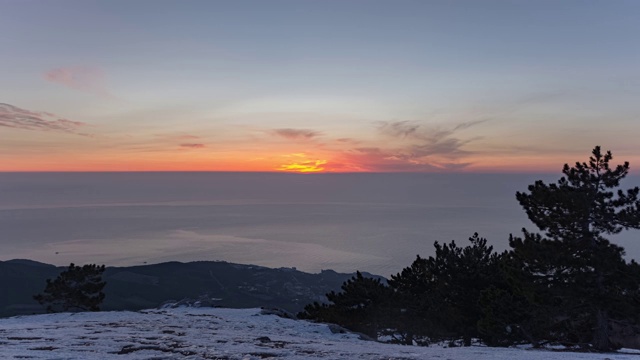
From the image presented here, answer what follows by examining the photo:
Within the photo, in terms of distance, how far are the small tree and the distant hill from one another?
377 ft

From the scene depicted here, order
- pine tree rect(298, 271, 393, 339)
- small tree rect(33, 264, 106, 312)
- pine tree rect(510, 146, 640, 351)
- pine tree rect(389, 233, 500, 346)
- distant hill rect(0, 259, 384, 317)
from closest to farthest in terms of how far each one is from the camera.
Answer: pine tree rect(510, 146, 640, 351)
pine tree rect(389, 233, 500, 346)
pine tree rect(298, 271, 393, 339)
small tree rect(33, 264, 106, 312)
distant hill rect(0, 259, 384, 317)

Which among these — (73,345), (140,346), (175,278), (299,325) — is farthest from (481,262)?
(175,278)

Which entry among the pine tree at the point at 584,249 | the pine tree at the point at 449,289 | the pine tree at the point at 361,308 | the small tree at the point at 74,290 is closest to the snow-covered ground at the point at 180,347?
the pine tree at the point at 584,249

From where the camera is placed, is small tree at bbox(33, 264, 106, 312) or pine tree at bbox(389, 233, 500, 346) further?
small tree at bbox(33, 264, 106, 312)

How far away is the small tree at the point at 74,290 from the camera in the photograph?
37.7 metres

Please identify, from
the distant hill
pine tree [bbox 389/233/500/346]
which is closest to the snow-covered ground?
pine tree [bbox 389/233/500/346]

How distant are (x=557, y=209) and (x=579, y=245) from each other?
2.16m

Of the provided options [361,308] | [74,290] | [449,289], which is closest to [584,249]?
[449,289]

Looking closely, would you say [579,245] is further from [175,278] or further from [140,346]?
[175,278]

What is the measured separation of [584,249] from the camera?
20750 millimetres

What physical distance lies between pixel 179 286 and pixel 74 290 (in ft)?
492

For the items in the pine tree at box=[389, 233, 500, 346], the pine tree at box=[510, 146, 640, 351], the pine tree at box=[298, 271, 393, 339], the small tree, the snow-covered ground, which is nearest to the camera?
the snow-covered ground

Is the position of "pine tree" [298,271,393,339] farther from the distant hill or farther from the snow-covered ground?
the distant hill

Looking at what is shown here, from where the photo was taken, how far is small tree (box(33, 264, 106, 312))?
3772 cm
